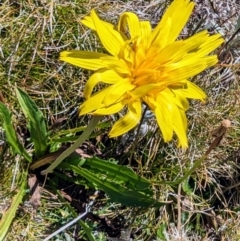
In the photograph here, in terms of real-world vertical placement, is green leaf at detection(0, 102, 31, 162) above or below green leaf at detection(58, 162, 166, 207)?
above

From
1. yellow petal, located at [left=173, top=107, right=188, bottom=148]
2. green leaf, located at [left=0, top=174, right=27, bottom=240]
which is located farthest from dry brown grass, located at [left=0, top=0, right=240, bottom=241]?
yellow petal, located at [left=173, top=107, right=188, bottom=148]

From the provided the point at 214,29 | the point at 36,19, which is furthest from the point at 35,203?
the point at 214,29

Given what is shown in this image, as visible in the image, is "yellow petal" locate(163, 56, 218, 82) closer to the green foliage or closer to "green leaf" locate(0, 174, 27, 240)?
the green foliage

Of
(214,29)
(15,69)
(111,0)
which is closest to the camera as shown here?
(15,69)

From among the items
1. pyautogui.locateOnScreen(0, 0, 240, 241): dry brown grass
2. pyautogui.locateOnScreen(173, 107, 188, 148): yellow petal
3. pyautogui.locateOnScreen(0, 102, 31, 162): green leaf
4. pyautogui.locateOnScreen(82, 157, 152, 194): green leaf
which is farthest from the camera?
pyautogui.locateOnScreen(0, 0, 240, 241): dry brown grass

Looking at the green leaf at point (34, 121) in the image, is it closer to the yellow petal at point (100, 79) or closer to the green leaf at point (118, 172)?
the green leaf at point (118, 172)

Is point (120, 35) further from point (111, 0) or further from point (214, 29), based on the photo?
point (214, 29)
